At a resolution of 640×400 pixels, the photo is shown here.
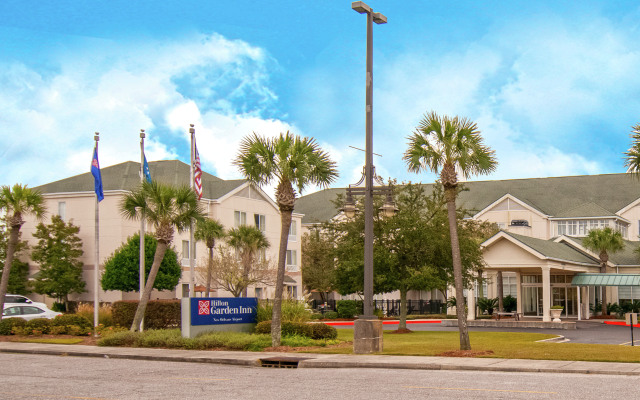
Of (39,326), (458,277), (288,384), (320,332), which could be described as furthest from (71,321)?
(288,384)

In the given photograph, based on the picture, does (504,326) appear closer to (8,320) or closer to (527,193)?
(8,320)

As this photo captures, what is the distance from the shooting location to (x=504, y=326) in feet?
131

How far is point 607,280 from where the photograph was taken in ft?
148

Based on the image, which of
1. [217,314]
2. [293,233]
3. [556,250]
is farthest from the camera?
[293,233]

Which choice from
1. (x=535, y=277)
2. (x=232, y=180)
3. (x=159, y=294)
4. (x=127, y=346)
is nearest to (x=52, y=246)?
(x=159, y=294)

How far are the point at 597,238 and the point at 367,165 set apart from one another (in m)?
31.8

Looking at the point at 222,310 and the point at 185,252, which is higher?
the point at 185,252

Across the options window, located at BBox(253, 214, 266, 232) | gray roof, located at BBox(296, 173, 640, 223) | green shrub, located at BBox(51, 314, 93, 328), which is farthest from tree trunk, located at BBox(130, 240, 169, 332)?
gray roof, located at BBox(296, 173, 640, 223)

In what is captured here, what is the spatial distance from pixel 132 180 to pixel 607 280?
33122mm

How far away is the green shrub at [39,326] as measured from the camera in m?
30.1

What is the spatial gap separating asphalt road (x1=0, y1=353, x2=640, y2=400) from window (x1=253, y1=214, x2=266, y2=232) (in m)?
45.5

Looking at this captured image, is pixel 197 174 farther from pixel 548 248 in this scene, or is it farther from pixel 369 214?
pixel 548 248

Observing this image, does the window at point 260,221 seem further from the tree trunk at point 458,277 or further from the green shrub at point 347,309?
the tree trunk at point 458,277

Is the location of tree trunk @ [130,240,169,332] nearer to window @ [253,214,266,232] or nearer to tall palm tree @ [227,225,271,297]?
tall palm tree @ [227,225,271,297]
